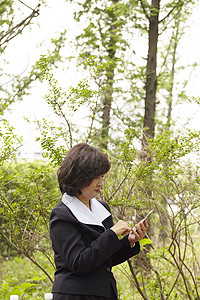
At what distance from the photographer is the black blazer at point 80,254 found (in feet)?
6.38

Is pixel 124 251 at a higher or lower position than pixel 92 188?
lower

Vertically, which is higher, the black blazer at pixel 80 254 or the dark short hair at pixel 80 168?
the dark short hair at pixel 80 168

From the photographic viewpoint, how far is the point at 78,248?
196 cm

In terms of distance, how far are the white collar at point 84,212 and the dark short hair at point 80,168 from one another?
37 mm

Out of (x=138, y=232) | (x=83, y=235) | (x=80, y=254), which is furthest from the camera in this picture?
(x=138, y=232)

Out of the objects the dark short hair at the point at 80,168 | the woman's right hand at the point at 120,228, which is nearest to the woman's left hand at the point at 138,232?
the woman's right hand at the point at 120,228

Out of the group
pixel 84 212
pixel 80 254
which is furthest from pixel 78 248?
pixel 84 212

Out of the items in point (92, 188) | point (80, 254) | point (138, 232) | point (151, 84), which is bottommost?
point (80, 254)

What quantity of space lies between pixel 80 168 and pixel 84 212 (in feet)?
0.76

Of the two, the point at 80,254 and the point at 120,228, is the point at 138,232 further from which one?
the point at 80,254

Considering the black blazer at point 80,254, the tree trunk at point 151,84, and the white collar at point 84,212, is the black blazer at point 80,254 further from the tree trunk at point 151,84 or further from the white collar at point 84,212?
the tree trunk at point 151,84

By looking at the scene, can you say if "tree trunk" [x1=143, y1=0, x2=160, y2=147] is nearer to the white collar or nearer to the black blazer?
the white collar

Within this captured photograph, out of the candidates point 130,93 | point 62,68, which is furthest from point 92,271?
point 62,68

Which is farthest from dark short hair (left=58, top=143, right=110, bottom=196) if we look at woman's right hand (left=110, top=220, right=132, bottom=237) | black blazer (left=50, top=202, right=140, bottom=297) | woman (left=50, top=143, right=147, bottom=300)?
woman's right hand (left=110, top=220, right=132, bottom=237)
